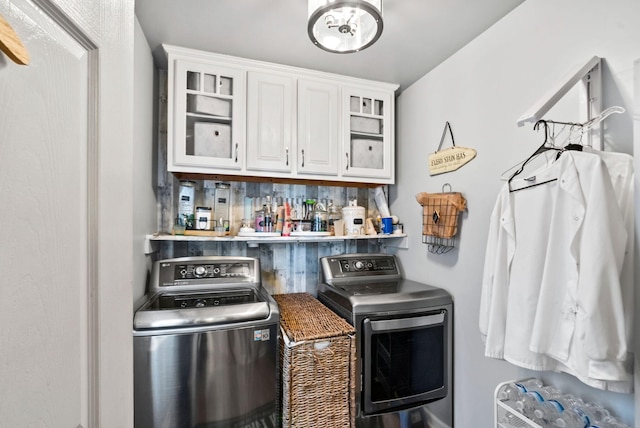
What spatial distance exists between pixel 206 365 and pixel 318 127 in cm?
161

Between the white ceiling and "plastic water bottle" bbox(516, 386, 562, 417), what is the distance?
5.80 feet

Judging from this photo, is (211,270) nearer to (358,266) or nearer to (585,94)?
(358,266)

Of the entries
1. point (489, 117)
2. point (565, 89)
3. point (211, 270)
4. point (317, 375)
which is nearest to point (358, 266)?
point (317, 375)

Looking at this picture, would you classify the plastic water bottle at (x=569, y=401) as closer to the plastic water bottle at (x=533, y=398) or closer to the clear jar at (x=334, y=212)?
the plastic water bottle at (x=533, y=398)

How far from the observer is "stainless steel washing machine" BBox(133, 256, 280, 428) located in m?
1.32

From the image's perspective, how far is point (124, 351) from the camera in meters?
0.57

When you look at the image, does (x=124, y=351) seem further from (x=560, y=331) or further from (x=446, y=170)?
(x=446, y=170)

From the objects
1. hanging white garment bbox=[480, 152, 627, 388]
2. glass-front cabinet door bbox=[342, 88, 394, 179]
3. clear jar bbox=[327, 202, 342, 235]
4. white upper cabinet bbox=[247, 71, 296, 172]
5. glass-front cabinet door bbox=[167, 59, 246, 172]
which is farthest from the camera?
clear jar bbox=[327, 202, 342, 235]

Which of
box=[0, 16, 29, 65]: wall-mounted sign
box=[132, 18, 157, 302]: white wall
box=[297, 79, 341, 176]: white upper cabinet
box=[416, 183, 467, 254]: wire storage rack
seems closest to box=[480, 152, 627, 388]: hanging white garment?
box=[416, 183, 467, 254]: wire storage rack

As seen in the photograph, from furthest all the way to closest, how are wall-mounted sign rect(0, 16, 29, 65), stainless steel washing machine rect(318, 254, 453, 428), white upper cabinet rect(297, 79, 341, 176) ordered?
white upper cabinet rect(297, 79, 341, 176), stainless steel washing machine rect(318, 254, 453, 428), wall-mounted sign rect(0, 16, 29, 65)

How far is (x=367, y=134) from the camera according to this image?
2.25 metres

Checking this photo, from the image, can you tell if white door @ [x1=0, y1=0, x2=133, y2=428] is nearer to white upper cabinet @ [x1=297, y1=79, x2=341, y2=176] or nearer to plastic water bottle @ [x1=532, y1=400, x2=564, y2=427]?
plastic water bottle @ [x1=532, y1=400, x2=564, y2=427]

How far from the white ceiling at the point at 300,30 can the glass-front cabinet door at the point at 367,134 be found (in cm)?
22

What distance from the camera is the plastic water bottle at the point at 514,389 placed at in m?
1.23
